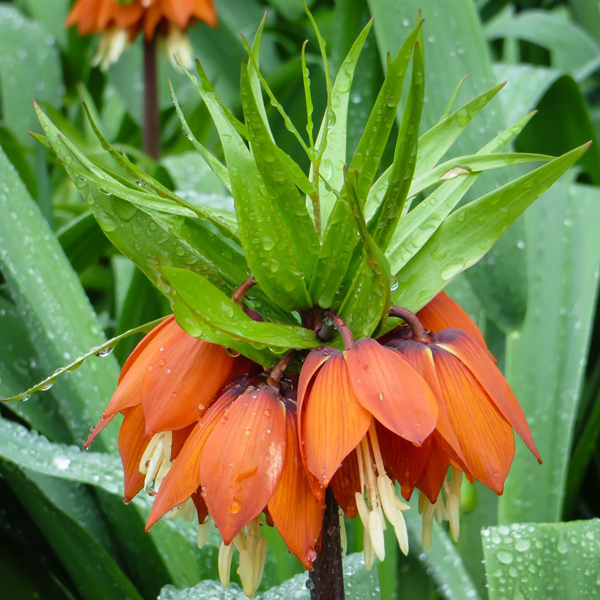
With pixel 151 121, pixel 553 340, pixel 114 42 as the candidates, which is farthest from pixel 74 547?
pixel 114 42

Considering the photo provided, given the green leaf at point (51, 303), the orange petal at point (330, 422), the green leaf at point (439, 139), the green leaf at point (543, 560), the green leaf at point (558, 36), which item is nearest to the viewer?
the orange petal at point (330, 422)

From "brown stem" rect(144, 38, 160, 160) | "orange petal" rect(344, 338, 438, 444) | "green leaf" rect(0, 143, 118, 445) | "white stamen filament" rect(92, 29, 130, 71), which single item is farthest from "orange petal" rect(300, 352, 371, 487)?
"white stamen filament" rect(92, 29, 130, 71)

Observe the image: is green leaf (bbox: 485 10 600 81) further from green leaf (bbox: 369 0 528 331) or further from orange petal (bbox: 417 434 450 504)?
orange petal (bbox: 417 434 450 504)

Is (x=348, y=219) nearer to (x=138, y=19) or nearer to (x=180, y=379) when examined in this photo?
(x=180, y=379)


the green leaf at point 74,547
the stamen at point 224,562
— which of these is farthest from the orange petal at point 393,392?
the green leaf at point 74,547

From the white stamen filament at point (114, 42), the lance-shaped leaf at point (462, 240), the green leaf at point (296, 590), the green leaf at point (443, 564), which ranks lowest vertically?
the green leaf at point (443, 564)

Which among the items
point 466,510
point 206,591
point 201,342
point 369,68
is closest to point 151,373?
point 201,342

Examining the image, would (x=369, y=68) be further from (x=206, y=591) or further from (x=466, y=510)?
(x=206, y=591)

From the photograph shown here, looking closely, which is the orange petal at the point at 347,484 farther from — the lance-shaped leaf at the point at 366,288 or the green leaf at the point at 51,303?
the green leaf at the point at 51,303
